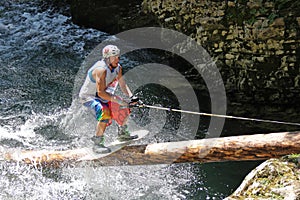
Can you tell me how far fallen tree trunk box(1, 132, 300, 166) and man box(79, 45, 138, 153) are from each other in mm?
285

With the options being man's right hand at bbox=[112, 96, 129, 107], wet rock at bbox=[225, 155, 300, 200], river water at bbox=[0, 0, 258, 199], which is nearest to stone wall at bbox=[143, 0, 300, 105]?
river water at bbox=[0, 0, 258, 199]

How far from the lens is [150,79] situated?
1044cm

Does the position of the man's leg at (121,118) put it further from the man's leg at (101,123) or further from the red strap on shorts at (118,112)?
the man's leg at (101,123)

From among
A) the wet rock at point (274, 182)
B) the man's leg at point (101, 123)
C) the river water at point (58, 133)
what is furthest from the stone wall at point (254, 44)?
the wet rock at point (274, 182)

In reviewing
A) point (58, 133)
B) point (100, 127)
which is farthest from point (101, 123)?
point (58, 133)

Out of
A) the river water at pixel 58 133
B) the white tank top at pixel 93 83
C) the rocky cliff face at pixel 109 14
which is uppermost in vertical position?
the rocky cliff face at pixel 109 14

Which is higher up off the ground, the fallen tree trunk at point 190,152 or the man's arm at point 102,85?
the man's arm at point 102,85

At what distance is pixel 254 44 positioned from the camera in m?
8.67

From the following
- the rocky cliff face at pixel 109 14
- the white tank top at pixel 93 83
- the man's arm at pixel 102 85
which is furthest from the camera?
the rocky cliff face at pixel 109 14

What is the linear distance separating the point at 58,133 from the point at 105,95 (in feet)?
8.69

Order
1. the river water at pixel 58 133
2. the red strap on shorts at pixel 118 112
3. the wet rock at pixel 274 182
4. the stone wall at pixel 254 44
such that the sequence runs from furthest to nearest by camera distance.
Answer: the stone wall at pixel 254 44, the river water at pixel 58 133, the red strap on shorts at pixel 118 112, the wet rock at pixel 274 182

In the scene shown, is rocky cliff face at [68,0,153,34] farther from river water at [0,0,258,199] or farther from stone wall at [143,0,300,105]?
stone wall at [143,0,300,105]

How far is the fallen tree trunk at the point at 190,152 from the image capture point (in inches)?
195

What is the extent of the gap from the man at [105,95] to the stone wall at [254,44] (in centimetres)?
404
